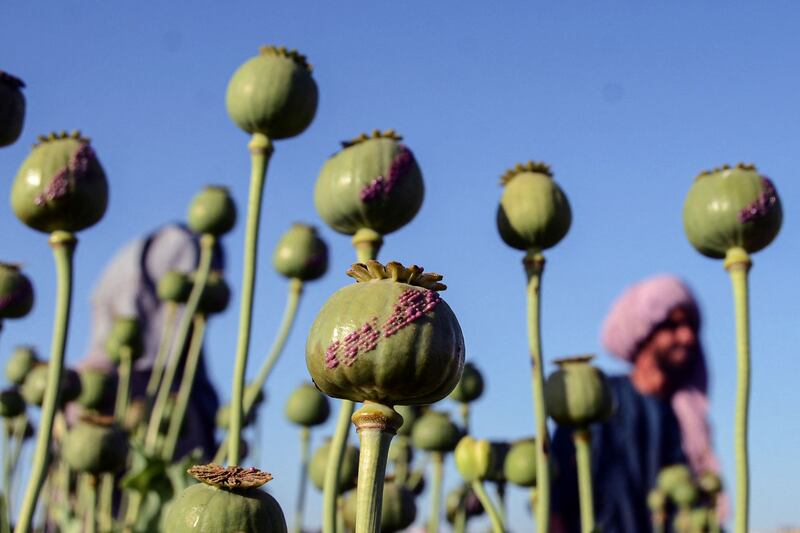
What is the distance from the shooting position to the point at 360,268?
163cm

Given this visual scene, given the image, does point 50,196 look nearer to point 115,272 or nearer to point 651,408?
point 651,408

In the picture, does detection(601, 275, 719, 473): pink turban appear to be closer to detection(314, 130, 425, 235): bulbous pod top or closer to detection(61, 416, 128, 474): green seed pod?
detection(61, 416, 128, 474): green seed pod

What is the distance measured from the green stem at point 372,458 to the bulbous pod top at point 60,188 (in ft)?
5.00

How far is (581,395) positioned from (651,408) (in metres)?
5.29

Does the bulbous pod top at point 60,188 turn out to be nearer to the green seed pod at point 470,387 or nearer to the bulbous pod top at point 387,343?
the bulbous pod top at point 387,343

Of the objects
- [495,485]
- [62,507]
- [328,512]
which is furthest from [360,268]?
[62,507]

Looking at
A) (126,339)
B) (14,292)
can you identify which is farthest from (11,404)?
(14,292)

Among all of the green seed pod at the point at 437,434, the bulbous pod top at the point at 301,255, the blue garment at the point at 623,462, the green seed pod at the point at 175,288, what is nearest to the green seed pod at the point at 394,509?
the green seed pod at the point at 437,434

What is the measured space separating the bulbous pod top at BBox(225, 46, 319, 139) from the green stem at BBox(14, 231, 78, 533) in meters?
0.58

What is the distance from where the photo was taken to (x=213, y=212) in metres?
4.39

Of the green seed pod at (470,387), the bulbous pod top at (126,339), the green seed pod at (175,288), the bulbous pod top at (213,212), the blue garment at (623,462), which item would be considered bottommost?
the blue garment at (623,462)

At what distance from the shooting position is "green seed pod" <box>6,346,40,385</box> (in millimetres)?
4668

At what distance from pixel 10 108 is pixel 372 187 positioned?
1.02 m

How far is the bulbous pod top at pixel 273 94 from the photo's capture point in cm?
297
